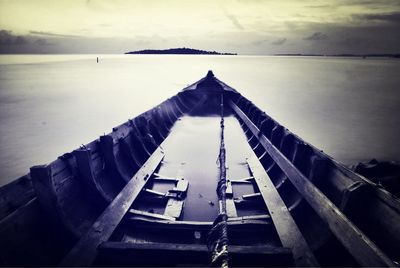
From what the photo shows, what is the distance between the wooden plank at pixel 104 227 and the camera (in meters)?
3.32

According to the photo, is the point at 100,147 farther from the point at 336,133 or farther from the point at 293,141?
the point at 336,133

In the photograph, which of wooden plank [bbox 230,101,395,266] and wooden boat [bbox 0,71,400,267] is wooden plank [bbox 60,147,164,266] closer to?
wooden boat [bbox 0,71,400,267]

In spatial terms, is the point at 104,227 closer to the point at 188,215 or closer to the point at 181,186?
the point at 188,215

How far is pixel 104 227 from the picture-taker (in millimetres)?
3920

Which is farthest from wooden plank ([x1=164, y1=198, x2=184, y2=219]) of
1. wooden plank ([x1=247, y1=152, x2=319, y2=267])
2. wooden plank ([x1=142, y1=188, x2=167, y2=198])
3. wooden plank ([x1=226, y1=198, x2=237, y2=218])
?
wooden plank ([x1=247, y1=152, x2=319, y2=267])

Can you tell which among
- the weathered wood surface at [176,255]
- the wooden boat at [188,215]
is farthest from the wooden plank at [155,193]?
the weathered wood surface at [176,255]

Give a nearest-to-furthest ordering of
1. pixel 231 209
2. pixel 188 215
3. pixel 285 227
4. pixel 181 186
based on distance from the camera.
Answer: pixel 285 227, pixel 231 209, pixel 188 215, pixel 181 186

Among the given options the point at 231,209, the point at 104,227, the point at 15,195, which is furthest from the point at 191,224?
the point at 15,195

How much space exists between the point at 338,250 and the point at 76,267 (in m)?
3.30

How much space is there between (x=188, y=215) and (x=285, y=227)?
1.80m

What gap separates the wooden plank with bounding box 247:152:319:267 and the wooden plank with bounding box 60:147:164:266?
2.37m

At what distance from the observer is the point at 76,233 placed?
3.83 m

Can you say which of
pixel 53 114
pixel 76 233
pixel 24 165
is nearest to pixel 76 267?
pixel 76 233

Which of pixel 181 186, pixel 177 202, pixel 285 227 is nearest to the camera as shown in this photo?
pixel 285 227
